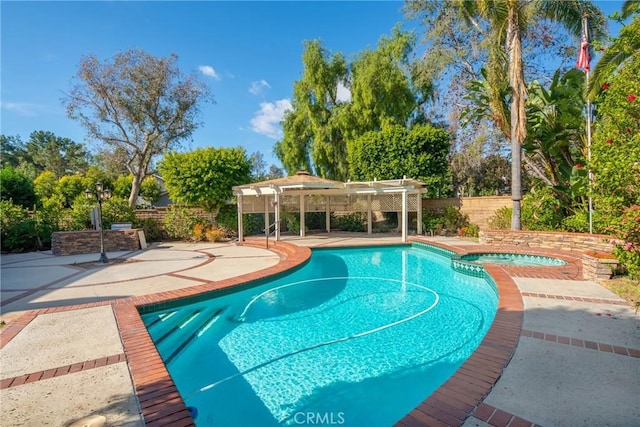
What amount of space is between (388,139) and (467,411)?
1622 centimetres

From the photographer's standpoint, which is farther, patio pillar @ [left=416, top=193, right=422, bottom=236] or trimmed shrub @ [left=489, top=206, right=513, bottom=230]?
patio pillar @ [left=416, top=193, right=422, bottom=236]

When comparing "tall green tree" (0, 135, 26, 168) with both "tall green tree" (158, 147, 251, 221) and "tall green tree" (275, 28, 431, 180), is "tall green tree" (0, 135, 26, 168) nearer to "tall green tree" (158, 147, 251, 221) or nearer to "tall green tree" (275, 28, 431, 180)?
"tall green tree" (275, 28, 431, 180)

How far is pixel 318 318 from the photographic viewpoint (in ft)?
18.9

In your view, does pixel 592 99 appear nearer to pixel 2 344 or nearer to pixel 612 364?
pixel 612 364

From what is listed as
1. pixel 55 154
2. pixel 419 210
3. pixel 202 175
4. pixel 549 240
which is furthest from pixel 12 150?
pixel 549 240

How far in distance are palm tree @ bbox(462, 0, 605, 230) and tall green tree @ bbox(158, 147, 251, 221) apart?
37.1 ft

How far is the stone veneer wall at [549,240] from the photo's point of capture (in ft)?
28.6

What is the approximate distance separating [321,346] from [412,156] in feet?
45.7

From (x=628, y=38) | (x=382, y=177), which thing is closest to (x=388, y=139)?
(x=382, y=177)

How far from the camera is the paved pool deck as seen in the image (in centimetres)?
242

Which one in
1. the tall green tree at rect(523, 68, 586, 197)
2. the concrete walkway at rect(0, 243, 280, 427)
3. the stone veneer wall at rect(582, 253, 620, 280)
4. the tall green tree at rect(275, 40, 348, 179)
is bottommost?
the concrete walkway at rect(0, 243, 280, 427)

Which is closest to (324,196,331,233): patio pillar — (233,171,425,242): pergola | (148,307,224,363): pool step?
(233,171,425,242): pergola

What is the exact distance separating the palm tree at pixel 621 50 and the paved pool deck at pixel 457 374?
4968mm

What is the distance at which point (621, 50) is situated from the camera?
707 centimetres
